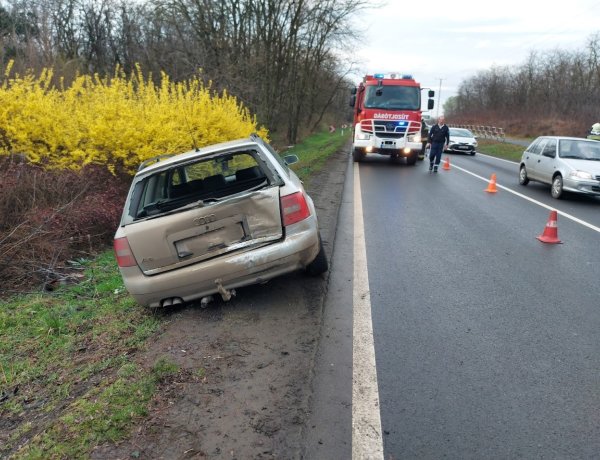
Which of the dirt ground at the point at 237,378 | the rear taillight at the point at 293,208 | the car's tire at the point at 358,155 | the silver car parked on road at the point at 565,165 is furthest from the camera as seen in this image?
the car's tire at the point at 358,155

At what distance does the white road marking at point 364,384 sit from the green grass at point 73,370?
3.60 feet

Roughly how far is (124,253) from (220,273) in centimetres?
89

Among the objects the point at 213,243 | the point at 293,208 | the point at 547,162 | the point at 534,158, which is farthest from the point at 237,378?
the point at 534,158

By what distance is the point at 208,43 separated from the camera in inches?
1041

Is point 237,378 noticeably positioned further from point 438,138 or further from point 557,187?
point 438,138

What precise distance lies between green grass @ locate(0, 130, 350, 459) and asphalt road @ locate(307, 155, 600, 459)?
4.08 feet

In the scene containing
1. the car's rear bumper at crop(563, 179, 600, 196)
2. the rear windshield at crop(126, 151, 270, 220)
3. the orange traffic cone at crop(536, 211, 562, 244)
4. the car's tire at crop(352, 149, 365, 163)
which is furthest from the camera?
the car's tire at crop(352, 149, 365, 163)

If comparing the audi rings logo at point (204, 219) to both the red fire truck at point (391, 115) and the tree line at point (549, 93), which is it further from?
the tree line at point (549, 93)

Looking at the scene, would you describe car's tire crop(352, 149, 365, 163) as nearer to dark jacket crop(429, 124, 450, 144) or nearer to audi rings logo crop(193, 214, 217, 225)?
dark jacket crop(429, 124, 450, 144)

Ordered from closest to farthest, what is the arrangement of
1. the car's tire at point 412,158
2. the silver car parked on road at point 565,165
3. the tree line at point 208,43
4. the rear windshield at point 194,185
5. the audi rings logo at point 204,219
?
the audi rings logo at point 204,219
the rear windshield at point 194,185
the silver car parked on road at point 565,165
the car's tire at point 412,158
the tree line at point 208,43

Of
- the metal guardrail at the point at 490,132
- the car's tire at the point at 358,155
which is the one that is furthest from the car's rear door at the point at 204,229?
the metal guardrail at the point at 490,132

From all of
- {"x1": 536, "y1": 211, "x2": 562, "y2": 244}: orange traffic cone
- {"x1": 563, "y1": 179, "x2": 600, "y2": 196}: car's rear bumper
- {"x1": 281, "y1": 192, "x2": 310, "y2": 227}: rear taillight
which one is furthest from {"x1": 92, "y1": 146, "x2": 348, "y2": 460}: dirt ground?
{"x1": 563, "y1": 179, "x2": 600, "y2": 196}: car's rear bumper

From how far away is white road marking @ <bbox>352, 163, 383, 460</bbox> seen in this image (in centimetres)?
261

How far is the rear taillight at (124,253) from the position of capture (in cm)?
425
